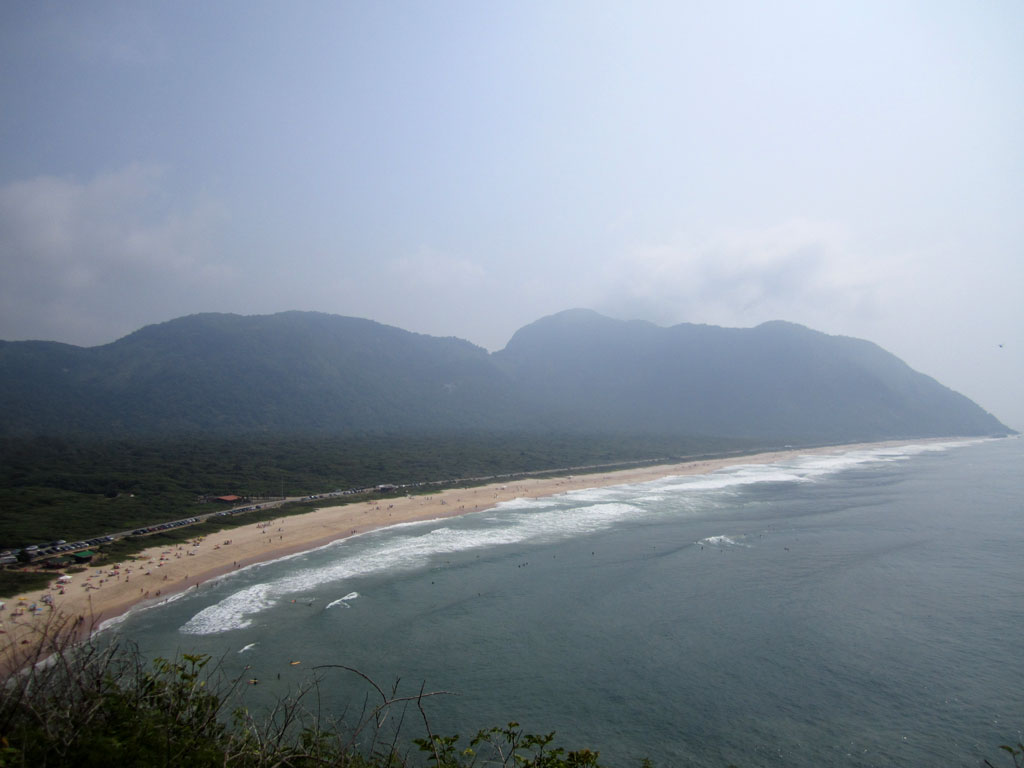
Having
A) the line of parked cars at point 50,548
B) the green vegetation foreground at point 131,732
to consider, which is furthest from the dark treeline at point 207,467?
the green vegetation foreground at point 131,732

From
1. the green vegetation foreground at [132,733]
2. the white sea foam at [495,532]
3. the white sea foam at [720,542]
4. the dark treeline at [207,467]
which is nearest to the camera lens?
the green vegetation foreground at [132,733]

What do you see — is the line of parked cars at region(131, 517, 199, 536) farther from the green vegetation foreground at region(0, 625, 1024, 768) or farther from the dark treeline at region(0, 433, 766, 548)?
the green vegetation foreground at region(0, 625, 1024, 768)

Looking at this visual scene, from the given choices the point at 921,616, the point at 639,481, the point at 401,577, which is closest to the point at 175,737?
the point at 401,577

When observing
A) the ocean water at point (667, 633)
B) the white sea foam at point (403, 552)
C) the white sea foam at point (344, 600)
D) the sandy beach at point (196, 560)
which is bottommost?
the ocean water at point (667, 633)

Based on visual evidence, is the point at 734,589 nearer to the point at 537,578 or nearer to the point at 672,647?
the point at 672,647

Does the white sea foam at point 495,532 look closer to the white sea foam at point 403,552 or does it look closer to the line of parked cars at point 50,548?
the white sea foam at point 403,552

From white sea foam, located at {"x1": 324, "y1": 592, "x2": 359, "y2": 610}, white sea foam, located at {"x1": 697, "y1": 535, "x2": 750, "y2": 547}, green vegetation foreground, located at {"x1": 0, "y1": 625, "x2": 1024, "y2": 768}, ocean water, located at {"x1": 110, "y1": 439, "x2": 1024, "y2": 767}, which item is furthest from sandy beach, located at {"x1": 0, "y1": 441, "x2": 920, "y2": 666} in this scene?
white sea foam, located at {"x1": 697, "y1": 535, "x2": 750, "y2": 547}
